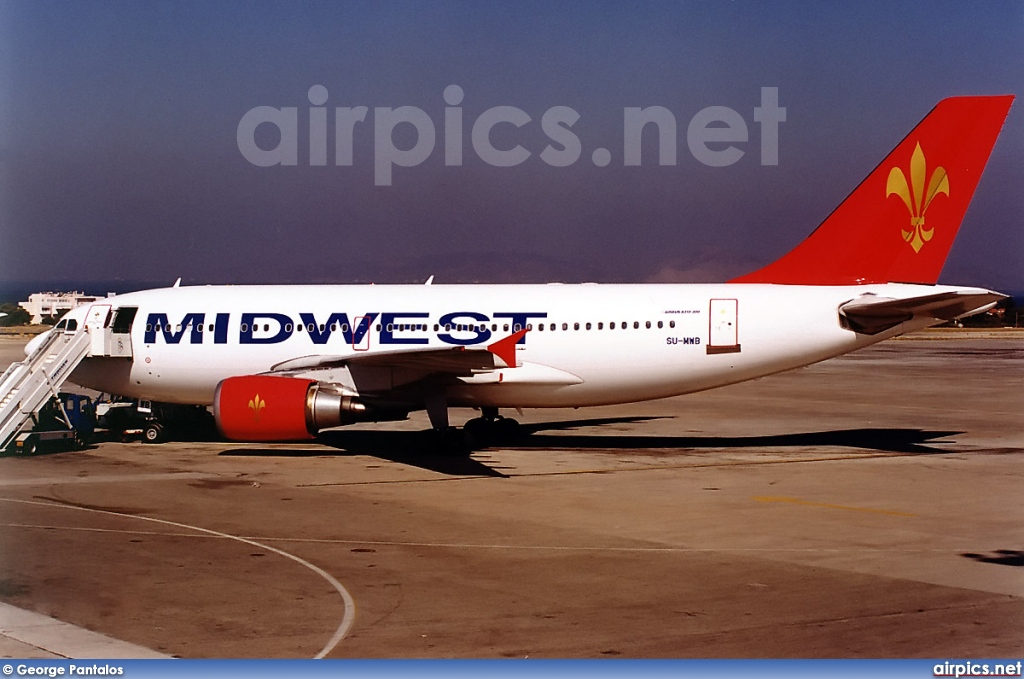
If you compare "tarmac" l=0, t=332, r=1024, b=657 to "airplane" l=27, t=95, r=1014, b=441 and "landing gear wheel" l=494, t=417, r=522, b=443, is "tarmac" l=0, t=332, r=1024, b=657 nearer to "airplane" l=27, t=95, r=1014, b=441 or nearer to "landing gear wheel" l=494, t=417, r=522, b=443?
"landing gear wheel" l=494, t=417, r=522, b=443

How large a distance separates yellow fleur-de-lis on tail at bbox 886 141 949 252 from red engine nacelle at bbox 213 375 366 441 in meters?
13.4

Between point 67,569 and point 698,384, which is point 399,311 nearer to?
point 698,384

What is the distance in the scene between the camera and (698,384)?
27328 millimetres

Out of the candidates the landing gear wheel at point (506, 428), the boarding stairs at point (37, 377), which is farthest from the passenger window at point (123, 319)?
the landing gear wheel at point (506, 428)

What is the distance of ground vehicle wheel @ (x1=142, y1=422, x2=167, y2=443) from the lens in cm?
3048

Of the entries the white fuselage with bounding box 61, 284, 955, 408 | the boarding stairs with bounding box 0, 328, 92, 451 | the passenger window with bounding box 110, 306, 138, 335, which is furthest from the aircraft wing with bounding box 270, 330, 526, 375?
the boarding stairs with bounding box 0, 328, 92, 451

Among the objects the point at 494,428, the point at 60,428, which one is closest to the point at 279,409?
the point at 494,428

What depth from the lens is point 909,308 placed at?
989 inches

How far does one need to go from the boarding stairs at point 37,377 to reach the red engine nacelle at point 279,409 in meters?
4.97

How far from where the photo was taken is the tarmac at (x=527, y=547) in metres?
12.2

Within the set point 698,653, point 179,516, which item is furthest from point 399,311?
point 698,653

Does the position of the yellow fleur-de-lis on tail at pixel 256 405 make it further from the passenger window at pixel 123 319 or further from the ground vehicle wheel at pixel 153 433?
the ground vehicle wheel at pixel 153 433

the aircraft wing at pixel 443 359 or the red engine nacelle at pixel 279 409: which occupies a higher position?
the aircraft wing at pixel 443 359

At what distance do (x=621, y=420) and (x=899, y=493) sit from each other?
1478 centimetres
